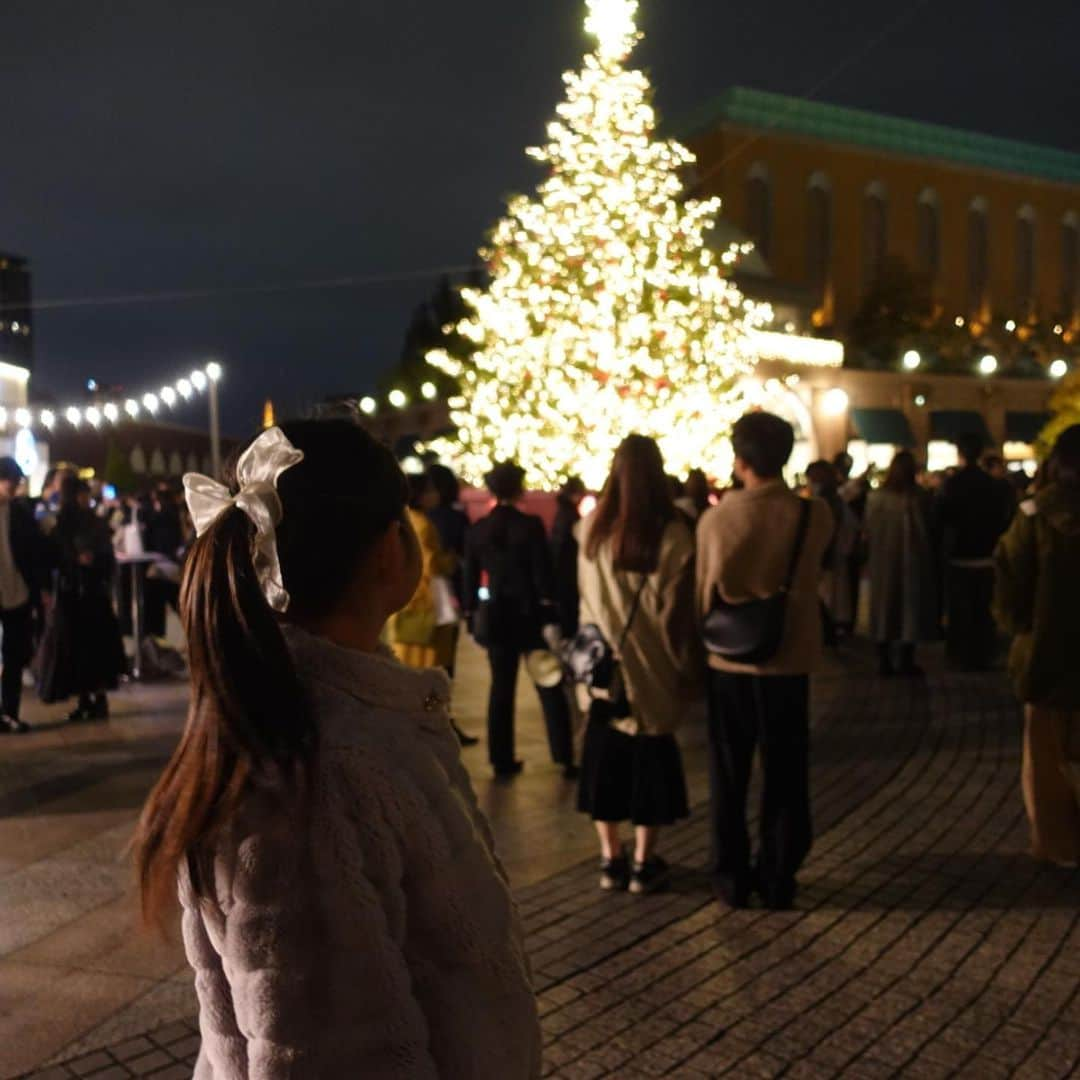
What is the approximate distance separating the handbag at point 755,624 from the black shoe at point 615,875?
3.73 ft

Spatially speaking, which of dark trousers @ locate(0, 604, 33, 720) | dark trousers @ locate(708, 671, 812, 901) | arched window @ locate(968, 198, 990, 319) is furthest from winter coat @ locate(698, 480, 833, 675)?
arched window @ locate(968, 198, 990, 319)

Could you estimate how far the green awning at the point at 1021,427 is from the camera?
47156 millimetres

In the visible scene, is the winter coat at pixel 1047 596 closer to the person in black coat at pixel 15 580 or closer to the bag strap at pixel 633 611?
the bag strap at pixel 633 611

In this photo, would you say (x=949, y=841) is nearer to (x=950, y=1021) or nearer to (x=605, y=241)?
(x=950, y=1021)

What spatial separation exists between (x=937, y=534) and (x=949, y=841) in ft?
21.1

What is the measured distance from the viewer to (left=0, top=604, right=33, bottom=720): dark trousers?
9500 mm

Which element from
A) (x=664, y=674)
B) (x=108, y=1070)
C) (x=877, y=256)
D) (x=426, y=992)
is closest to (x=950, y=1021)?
(x=664, y=674)

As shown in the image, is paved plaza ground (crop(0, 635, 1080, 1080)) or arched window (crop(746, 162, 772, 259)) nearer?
paved plaza ground (crop(0, 635, 1080, 1080))

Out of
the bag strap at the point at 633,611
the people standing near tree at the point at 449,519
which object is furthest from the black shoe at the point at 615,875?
the people standing near tree at the point at 449,519

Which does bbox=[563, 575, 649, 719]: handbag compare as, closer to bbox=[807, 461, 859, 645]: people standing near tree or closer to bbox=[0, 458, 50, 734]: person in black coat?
bbox=[0, 458, 50, 734]: person in black coat

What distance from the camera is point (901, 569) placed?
1192 cm

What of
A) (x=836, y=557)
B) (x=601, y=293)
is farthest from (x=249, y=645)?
(x=601, y=293)

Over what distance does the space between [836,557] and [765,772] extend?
8998 mm

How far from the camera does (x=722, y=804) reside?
17.6 feet
